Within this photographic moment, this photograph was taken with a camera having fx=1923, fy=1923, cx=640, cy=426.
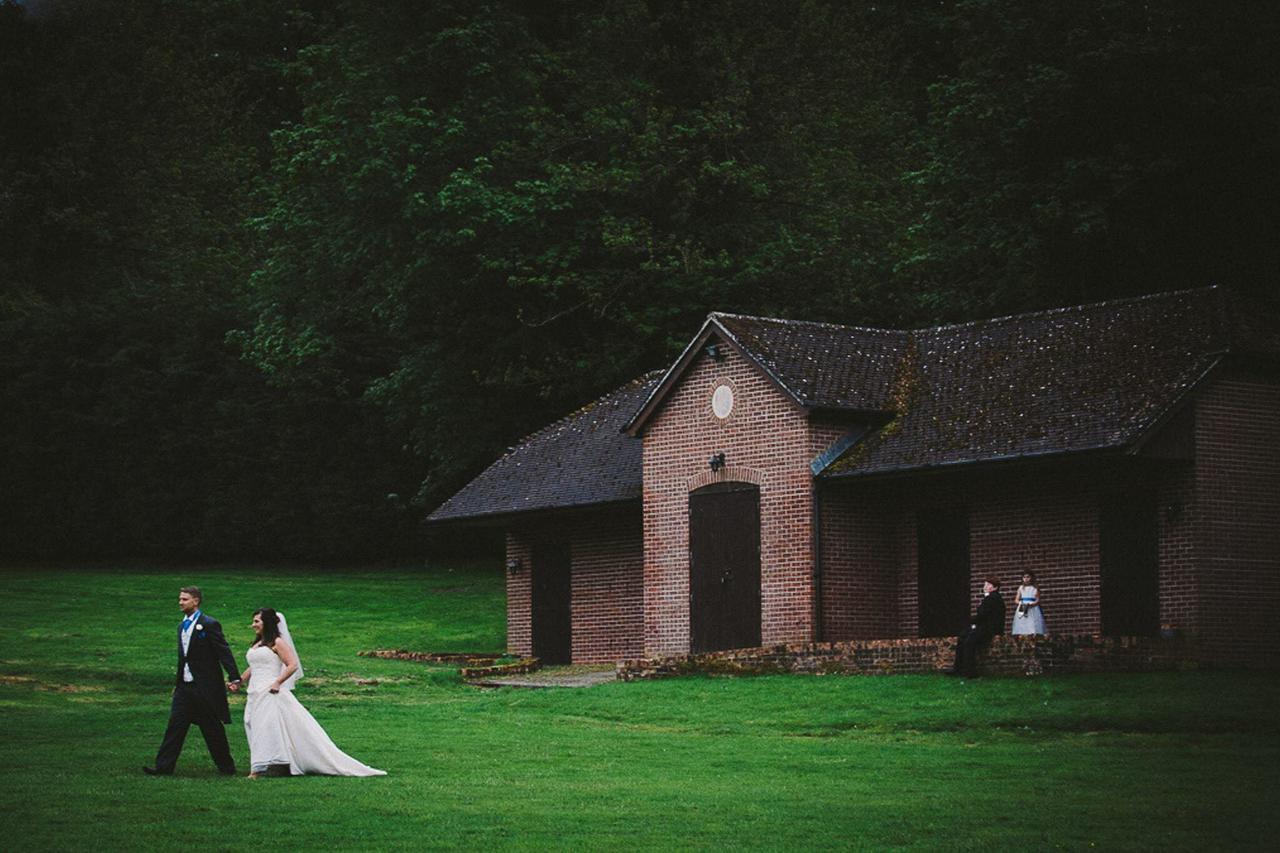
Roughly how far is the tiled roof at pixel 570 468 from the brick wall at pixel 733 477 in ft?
5.24

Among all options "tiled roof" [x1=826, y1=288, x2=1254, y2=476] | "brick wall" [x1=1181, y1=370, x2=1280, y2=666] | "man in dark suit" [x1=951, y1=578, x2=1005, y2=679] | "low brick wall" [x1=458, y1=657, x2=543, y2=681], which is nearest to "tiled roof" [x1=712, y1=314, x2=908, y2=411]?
"tiled roof" [x1=826, y1=288, x2=1254, y2=476]

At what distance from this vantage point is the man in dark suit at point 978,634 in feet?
90.6

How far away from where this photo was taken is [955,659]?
2816cm

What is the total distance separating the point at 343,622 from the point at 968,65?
18.6 m

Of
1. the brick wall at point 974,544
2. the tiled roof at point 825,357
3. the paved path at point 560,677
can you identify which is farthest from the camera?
the tiled roof at point 825,357

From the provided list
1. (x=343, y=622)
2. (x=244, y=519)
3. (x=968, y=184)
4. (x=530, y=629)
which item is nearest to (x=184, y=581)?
(x=244, y=519)

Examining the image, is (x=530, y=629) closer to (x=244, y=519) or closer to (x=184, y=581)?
(x=184, y=581)

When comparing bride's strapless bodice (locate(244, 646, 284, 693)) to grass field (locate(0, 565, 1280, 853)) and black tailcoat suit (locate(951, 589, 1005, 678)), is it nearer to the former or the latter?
grass field (locate(0, 565, 1280, 853))

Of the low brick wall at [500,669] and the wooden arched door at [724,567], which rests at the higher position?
the wooden arched door at [724,567]

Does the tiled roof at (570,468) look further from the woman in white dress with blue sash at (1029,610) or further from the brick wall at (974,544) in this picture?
the woman in white dress with blue sash at (1029,610)

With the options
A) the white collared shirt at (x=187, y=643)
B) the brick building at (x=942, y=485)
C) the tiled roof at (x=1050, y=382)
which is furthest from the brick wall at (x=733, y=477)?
the white collared shirt at (x=187, y=643)

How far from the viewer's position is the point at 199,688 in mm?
18703

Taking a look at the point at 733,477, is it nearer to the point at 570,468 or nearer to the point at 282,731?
the point at 570,468

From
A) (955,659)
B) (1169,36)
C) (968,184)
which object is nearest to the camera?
(955,659)
